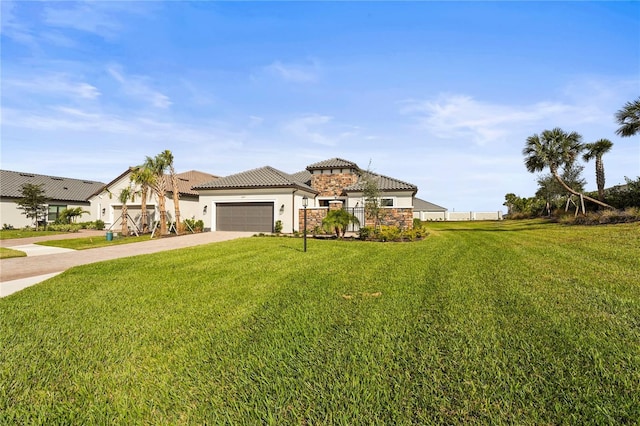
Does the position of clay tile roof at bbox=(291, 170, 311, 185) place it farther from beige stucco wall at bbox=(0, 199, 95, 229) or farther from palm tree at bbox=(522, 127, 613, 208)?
beige stucco wall at bbox=(0, 199, 95, 229)

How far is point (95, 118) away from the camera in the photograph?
14117mm

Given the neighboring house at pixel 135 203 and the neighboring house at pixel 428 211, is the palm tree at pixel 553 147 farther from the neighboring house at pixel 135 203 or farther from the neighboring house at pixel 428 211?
the neighboring house at pixel 135 203

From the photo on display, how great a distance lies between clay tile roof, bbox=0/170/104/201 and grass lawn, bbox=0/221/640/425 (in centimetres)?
3080

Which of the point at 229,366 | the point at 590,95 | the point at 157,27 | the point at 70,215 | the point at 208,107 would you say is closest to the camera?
the point at 229,366

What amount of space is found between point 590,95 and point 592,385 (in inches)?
536

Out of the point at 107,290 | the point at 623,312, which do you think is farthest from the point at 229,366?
the point at 623,312

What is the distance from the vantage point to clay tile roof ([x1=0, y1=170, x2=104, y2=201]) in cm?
2797

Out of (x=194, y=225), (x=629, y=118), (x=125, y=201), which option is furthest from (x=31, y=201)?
(x=629, y=118)

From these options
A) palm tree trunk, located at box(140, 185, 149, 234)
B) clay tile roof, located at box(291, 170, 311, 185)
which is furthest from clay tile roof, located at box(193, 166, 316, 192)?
clay tile roof, located at box(291, 170, 311, 185)

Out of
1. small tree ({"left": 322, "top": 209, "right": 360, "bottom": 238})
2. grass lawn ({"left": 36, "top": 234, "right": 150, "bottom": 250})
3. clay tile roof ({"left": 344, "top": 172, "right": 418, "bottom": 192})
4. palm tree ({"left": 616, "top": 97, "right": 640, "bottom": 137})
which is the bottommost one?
grass lawn ({"left": 36, "top": 234, "right": 150, "bottom": 250})

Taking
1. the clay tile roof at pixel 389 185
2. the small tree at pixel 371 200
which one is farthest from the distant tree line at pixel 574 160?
the small tree at pixel 371 200

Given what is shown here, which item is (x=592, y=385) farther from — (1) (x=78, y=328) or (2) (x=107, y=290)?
(2) (x=107, y=290)

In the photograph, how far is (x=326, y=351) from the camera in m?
3.47

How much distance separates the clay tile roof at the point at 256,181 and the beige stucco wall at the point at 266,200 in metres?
0.38
